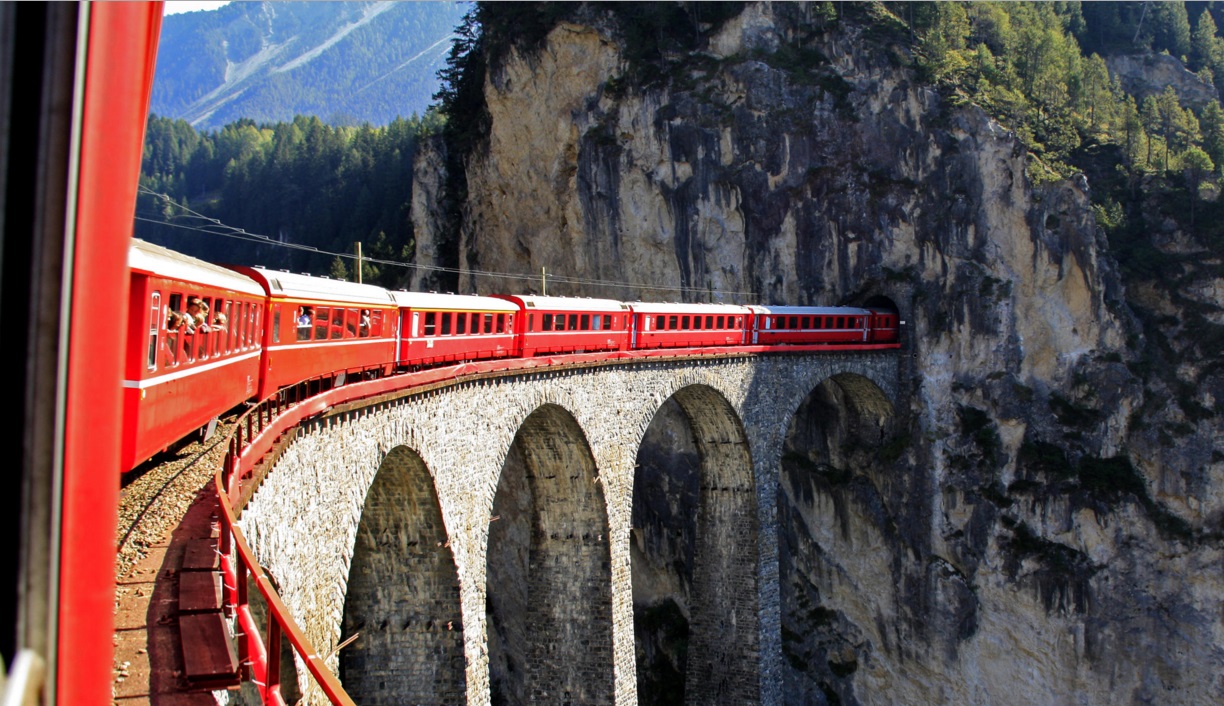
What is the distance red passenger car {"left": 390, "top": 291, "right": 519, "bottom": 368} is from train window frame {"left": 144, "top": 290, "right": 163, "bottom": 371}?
8.17m

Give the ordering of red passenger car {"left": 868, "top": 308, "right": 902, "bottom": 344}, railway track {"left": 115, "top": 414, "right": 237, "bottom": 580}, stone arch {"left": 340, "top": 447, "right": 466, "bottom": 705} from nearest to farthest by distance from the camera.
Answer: railway track {"left": 115, "top": 414, "right": 237, "bottom": 580} → stone arch {"left": 340, "top": 447, "right": 466, "bottom": 705} → red passenger car {"left": 868, "top": 308, "right": 902, "bottom": 344}

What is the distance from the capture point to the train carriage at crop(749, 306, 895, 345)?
2777 centimetres

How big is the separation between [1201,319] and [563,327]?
23.3 metres

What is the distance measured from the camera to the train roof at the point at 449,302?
16.4 m

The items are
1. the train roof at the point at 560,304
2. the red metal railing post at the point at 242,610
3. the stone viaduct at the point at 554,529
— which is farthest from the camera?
the train roof at the point at 560,304

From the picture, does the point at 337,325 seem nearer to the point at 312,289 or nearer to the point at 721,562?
the point at 312,289

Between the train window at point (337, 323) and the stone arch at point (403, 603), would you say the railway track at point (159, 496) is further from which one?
the stone arch at point (403, 603)

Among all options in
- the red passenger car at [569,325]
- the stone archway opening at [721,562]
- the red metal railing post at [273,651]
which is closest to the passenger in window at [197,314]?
the red metal railing post at [273,651]

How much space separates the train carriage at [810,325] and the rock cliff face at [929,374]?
2.63m

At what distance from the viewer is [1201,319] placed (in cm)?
3247

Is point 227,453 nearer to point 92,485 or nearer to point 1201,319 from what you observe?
point 92,485

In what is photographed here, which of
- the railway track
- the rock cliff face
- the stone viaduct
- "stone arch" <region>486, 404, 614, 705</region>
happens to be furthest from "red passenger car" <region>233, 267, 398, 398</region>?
the rock cliff face

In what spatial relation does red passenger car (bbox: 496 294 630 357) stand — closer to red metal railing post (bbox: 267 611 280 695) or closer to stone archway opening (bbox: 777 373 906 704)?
stone archway opening (bbox: 777 373 906 704)

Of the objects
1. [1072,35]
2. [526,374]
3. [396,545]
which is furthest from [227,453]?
[1072,35]
